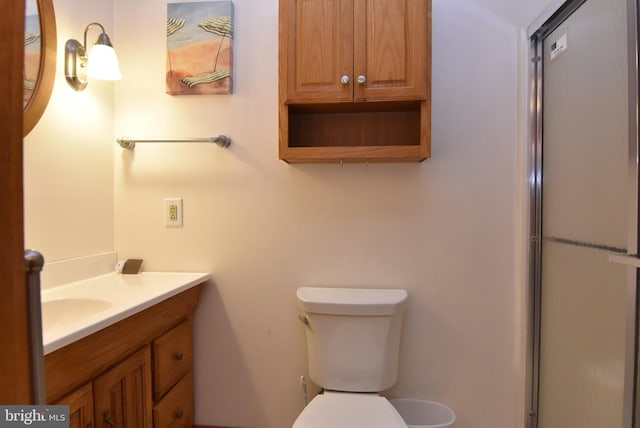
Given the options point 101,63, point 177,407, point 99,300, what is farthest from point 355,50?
point 177,407

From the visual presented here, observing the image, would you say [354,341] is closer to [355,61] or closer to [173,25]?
[355,61]

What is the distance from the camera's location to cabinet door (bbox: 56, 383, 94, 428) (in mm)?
876

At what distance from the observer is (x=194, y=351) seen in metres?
1.60

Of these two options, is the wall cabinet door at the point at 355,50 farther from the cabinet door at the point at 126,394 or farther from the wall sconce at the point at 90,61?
the cabinet door at the point at 126,394

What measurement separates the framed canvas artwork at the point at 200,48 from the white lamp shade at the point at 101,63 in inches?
10.1

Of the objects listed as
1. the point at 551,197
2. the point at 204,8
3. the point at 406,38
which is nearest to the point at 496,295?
the point at 551,197

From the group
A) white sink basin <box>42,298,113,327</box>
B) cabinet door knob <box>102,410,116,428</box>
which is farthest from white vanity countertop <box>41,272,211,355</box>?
cabinet door knob <box>102,410,116,428</box>

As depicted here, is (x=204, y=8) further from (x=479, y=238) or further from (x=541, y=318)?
(x=541, y=318)

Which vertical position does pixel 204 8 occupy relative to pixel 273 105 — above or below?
above

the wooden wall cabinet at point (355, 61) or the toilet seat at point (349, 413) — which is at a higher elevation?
the wooden wall cabinet at point (355, 61)

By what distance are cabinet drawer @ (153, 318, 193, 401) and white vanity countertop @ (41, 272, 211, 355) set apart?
0.20m

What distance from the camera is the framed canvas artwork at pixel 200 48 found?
1529 mm

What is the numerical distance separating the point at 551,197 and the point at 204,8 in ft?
5.58

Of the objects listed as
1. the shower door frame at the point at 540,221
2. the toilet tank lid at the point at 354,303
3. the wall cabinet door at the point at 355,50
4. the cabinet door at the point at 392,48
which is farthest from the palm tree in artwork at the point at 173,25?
the shower door frame at the point at 540,221
